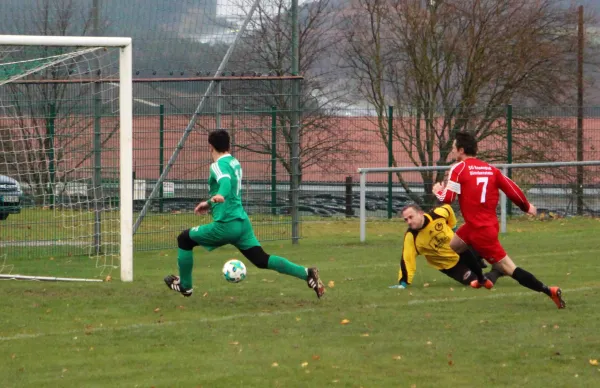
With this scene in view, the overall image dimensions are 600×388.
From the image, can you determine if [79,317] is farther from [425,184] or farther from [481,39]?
[481,39]

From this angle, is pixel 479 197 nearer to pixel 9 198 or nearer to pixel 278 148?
pixel 278 148

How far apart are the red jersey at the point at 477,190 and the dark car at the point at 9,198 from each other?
23.9 ft

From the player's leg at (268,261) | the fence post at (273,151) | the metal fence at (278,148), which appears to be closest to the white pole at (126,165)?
the player's leg at (268,261)

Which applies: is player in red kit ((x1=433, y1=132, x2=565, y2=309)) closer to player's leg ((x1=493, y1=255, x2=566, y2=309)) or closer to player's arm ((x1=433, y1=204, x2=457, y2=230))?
player's leg ((x1=493, y1=255, x2=566, y2=309))

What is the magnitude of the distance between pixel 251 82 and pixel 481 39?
11246 millimetres

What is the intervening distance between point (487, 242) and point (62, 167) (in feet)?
23.5

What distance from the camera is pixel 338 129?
22797 mm

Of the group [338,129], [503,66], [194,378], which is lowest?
[194,378]

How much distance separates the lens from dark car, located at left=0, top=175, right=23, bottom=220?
14.8m

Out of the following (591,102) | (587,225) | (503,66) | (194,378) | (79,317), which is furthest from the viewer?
(591,102)

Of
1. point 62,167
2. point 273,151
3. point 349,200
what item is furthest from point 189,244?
point 349,200

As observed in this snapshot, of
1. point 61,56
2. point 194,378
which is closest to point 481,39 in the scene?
point 61,56

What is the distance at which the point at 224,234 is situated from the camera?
31.9ft

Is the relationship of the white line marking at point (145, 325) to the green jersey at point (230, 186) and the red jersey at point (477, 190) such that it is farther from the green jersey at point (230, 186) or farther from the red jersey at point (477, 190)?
the red jersey at point (477, 190)
